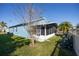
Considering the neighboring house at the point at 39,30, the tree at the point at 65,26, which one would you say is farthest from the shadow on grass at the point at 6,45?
the tree at the point at 65,26

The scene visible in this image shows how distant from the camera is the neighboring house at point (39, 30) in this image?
369cm

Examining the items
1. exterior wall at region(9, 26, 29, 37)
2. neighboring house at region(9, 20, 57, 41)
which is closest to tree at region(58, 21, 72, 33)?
neighboring house at region(9, 20, 57, 41)

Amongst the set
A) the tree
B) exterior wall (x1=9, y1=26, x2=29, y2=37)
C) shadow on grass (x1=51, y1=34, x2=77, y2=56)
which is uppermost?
the tree

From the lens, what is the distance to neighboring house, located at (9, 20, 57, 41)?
369 centimetres

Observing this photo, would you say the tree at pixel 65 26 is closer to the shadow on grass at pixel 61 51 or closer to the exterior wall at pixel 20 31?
the shadow on grass at pixel 61 51

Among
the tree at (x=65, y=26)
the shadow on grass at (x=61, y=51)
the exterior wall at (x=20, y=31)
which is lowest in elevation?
the shadow on grass at (x=61, y=51)

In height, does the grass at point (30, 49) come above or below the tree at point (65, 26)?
below

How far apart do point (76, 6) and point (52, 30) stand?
49 cm

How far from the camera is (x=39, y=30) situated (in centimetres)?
369

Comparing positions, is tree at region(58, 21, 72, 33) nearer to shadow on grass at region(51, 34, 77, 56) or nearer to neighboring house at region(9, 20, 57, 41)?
neighboring house at region(9, 20, 57, 41)

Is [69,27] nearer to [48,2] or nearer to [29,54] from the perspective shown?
[48,2]

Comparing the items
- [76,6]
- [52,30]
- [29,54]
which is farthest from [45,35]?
[76,6]

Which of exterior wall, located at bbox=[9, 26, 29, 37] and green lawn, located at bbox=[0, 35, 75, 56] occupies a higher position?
exterior wall, located at bbox=[9, 26, 29, 37]

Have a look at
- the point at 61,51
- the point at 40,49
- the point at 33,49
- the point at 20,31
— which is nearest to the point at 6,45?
the point at 20,31
